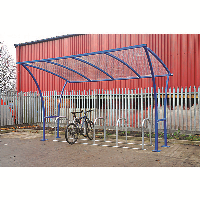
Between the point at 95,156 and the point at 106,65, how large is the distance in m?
3.23

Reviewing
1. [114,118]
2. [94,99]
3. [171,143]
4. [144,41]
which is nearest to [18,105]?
[94,99]

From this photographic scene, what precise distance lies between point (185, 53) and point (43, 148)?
27.1 ft

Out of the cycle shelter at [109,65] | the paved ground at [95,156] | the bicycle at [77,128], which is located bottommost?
the paved ground at [95,156]

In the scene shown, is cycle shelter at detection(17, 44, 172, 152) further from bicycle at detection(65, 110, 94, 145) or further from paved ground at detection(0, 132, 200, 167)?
bicycle at detection(65, 110, 94, 145)

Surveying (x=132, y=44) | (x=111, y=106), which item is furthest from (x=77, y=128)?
(x=132, y=44)

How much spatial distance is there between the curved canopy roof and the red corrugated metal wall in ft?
11.2

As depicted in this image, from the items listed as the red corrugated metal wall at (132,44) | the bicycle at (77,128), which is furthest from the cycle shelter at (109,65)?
the red corrugated metal wall at (132,44)

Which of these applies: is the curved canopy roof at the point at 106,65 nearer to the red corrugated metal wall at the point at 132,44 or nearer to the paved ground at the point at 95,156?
the paved ground at the point at 95,156

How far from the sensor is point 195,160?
17.1 feet

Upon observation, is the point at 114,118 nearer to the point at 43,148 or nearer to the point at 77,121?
the point at 77,121

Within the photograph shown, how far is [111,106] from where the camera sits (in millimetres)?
11062

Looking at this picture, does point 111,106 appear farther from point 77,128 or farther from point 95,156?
point 95,156

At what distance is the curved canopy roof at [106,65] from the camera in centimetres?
629

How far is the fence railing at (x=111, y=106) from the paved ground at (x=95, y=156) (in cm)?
239
